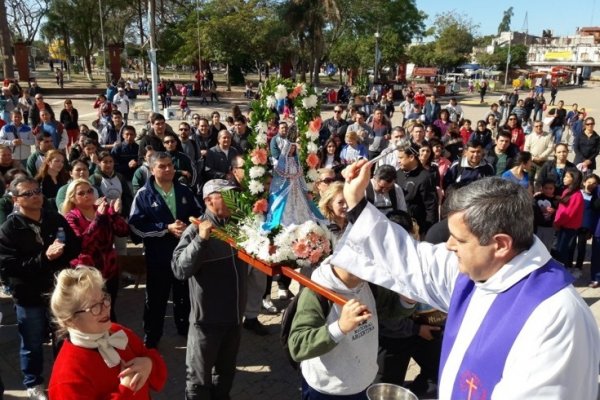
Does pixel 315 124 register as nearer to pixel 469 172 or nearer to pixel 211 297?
pixel 211 297

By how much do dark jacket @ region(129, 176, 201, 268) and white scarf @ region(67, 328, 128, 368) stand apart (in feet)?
6.96

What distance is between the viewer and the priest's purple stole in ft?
5.83

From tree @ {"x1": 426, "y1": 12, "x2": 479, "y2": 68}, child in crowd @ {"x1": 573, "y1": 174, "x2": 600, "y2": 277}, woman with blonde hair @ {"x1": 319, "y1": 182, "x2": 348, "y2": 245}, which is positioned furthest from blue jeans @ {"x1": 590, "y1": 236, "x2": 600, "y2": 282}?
tree @ {"x1": 426, "y1": 12, "x2": 479, "y2": 68}

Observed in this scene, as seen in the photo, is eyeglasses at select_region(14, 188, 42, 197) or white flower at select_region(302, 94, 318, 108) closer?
white flower at select_region(302, 94, 318, 108)

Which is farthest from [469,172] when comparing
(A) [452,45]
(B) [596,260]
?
(A) [452,45]

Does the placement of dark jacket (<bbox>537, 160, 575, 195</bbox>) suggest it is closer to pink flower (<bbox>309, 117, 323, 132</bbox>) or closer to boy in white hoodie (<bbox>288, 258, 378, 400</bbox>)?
→ pink flower (<bbox>309, 117, 323, 132</bbox>)

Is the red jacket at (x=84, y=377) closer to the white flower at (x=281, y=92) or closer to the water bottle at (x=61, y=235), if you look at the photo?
the water bottle at (x=61, y=235)

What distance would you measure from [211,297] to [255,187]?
873mm

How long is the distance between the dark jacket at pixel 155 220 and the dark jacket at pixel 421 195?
2914mm

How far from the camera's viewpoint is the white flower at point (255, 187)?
345cm

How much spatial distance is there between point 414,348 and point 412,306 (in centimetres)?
49

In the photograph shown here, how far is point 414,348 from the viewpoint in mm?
3668

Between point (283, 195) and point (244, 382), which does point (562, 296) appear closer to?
point (283, 195)

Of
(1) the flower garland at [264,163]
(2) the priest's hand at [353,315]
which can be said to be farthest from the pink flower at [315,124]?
(2) the priest's hand at [353,315]
